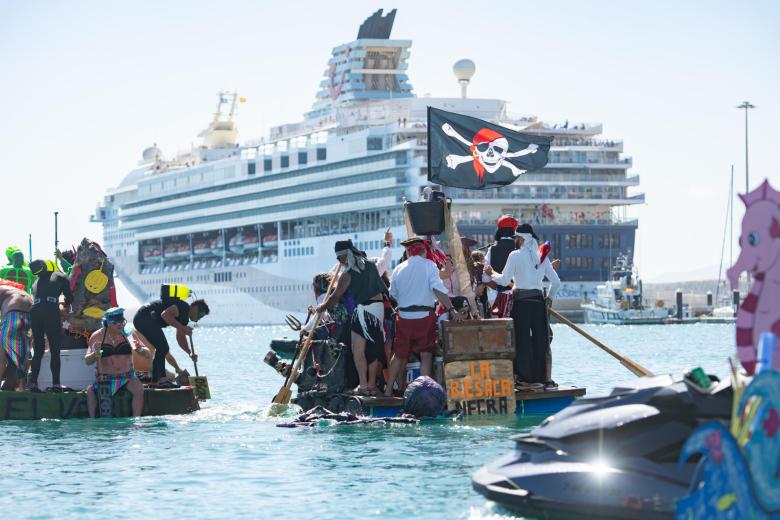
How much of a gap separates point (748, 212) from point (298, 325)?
32.2 ft

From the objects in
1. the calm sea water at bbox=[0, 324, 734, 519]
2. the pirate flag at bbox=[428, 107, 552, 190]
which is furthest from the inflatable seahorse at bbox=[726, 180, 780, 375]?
the pirate flag at bbox=[428, 107, 552, 190]

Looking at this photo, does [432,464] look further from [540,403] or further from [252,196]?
[252,196]

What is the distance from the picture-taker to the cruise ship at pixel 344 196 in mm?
85000

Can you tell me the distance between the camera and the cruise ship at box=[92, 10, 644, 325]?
85.0 metres

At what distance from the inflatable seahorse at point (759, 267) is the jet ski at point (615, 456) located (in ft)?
1.85

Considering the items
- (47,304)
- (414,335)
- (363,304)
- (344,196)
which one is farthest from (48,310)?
(344,196)

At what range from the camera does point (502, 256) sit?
15.8 metres

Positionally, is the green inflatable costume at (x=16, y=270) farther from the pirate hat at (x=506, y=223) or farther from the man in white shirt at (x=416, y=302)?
the pirate hat at (x=506, y=223)

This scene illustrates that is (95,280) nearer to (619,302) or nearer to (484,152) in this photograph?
(484,152)

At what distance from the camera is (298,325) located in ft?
54.6

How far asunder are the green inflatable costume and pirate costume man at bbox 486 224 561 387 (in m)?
6.46

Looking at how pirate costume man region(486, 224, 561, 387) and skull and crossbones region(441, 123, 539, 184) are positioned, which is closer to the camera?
pirate costume man region(486, 224, 561, 387)

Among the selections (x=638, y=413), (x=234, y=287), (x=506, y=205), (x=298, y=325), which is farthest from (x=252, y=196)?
(x=638, y=413)

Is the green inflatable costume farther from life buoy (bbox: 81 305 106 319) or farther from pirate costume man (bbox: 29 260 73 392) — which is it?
pirate costume man (bbox: 29 260 73 392)
